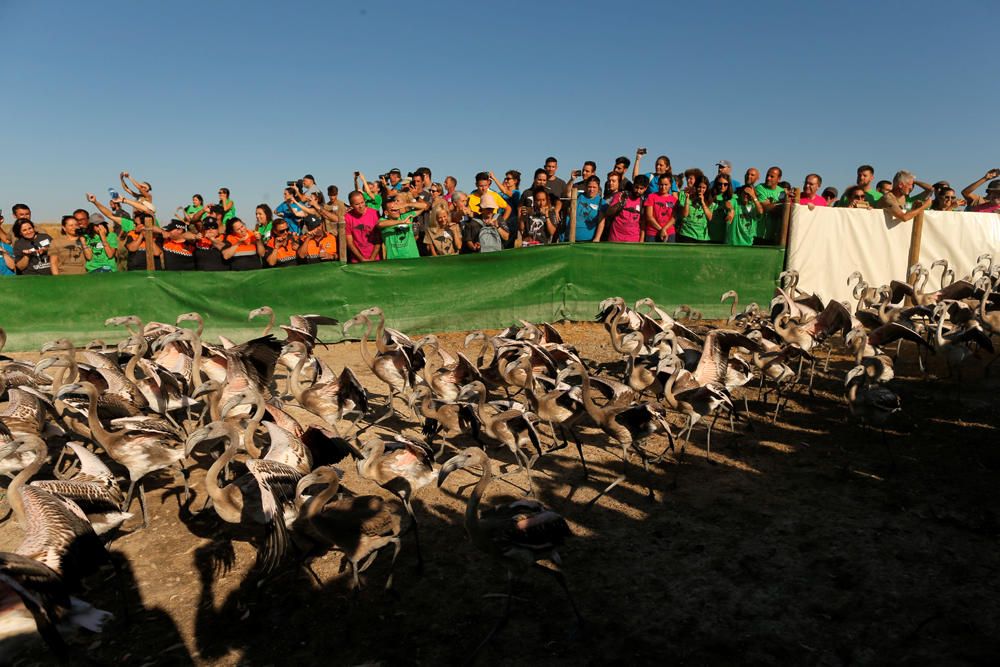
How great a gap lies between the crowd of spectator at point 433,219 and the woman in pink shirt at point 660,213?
2 cm

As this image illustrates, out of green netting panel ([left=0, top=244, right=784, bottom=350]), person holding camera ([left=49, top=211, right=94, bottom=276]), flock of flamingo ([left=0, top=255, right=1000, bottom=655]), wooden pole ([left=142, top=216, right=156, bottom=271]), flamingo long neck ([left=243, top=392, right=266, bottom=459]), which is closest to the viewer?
flock of flamingo ([left=0, top=255, right=1000, bottom=655])

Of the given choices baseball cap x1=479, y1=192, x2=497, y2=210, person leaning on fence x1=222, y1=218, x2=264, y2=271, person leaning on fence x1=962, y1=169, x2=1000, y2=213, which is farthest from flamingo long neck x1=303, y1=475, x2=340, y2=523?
person leaning on fence x1=962, y1=169, x2=1000, y2=213

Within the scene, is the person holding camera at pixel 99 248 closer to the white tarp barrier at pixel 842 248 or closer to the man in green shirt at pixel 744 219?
the man in green shirt at pixel 744 219

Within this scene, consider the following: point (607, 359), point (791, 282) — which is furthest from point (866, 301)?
point (607, 359)

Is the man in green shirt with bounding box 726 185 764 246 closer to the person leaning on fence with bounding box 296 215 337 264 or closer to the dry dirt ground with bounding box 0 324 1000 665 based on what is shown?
the dry dirt ground with bounding box 0 324 1000 665

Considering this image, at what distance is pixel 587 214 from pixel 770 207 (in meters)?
3.75

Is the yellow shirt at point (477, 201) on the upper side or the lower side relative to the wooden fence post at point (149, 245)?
upper

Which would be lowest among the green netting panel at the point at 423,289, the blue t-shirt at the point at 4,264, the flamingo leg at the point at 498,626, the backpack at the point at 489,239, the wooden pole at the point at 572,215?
the flamingo leg at the point at 498,626

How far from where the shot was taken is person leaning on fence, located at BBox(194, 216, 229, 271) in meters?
12.6

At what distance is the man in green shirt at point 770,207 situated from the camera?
44.5 feet

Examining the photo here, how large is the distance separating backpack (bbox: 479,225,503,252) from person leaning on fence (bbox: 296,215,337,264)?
294 cm

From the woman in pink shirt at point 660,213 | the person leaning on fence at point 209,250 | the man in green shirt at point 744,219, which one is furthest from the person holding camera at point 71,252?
the man in green shirt at point 744,219

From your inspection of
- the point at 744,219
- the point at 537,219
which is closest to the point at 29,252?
the point at 537,219

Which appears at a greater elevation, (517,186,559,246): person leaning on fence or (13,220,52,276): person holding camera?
(517,186,559,246): person leaning on fence
